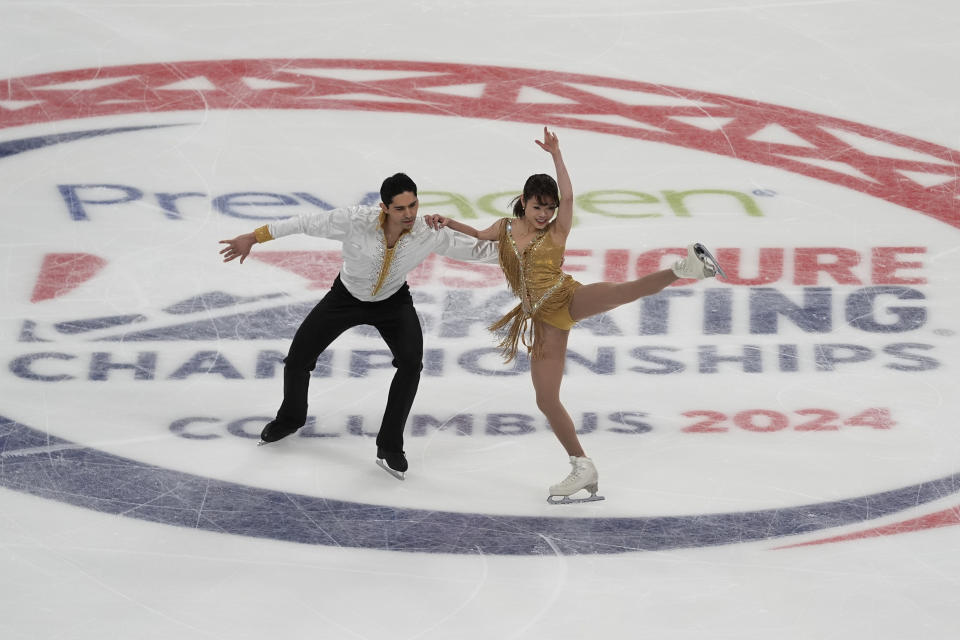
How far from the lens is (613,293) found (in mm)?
5613

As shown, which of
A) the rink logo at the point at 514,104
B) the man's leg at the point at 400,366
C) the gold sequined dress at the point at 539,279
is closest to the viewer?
the gold sequined dress at the point at 539,279

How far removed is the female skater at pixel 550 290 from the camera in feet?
18.4

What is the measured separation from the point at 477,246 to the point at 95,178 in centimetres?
296

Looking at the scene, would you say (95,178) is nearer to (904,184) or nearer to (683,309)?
(683,309)

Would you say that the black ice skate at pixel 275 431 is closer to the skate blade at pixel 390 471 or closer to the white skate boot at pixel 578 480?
the skate blade at pixel 390 471

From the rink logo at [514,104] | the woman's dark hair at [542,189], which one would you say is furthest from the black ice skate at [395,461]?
the rink logo at [514,104]

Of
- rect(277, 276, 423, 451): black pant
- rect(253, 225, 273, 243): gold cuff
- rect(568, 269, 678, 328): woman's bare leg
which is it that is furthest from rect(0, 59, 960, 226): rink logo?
rect(253, 225, 273, 243): gold cuff

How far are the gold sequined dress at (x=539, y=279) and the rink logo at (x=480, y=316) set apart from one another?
0.72 m

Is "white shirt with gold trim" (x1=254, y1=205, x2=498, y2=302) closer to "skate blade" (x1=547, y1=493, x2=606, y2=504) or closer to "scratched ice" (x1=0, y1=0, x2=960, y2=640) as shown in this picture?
"scratched ice" (x1=0, y1=0, x2=960, y2=640)

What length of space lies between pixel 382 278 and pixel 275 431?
83cm

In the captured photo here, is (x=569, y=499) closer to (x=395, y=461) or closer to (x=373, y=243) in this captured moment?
(x=395, y=461)

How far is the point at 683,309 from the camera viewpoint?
23.2 ft

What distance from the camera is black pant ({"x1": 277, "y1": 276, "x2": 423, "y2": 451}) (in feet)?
19.6

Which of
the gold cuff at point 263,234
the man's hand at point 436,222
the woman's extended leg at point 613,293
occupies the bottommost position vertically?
the woman's extended leg at point 613,293
